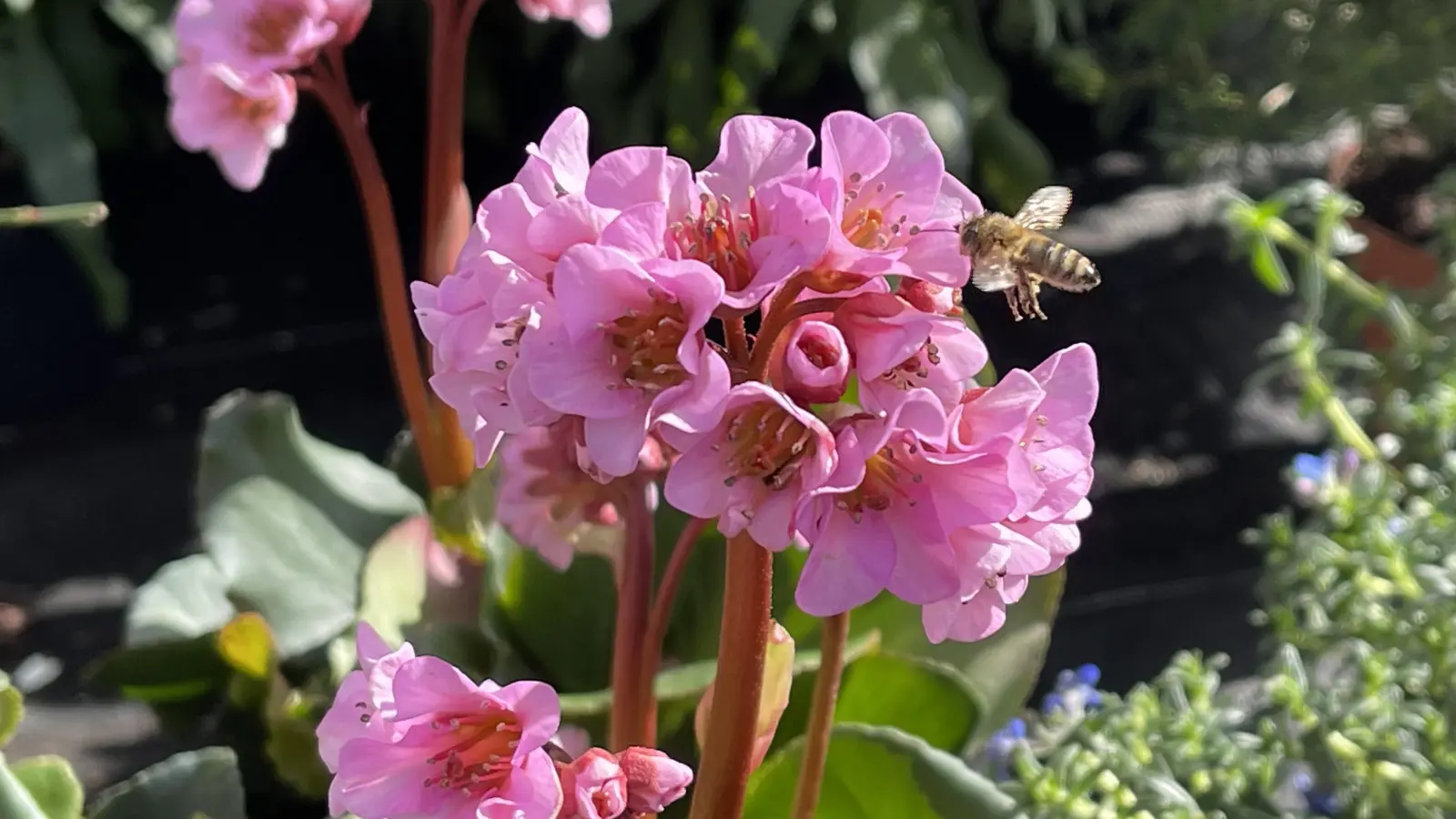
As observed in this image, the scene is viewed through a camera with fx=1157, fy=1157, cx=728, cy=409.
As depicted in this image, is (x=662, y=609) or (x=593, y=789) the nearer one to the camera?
(x=593, y=789)

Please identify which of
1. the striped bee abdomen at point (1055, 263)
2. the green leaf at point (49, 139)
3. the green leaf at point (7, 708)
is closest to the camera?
the striped bee abdomen at point (1055, 263)

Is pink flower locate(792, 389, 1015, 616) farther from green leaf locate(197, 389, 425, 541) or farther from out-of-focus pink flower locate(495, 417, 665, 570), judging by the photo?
green leaf locate(197, 389, 425, 541)

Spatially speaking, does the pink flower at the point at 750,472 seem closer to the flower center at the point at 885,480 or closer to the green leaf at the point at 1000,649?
the flower center at the point at 885,480

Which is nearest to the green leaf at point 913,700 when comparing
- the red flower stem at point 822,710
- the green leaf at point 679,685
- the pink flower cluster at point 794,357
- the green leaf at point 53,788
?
the green leaf at point 679,685

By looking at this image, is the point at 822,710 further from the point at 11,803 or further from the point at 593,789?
the point at 11,803

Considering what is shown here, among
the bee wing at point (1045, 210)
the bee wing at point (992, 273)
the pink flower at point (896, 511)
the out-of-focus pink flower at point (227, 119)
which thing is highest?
the bee wing at point (992, 273)

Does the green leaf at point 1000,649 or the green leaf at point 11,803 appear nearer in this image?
the green leaf at point 11,803

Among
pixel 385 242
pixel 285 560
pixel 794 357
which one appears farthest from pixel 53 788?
pixel 794 357

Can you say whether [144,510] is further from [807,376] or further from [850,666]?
[807,376]
